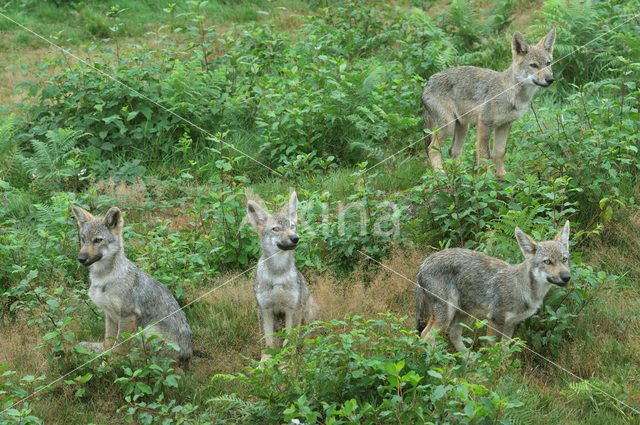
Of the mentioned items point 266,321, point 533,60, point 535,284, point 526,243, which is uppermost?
point 533,60

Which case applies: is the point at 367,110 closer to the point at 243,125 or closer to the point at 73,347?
the point at 243,125

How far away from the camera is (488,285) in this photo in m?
7.79

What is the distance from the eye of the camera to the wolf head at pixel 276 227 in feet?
25.9

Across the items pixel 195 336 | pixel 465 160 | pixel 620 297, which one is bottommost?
pixel 195 336

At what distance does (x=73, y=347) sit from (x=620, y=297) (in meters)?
5.87

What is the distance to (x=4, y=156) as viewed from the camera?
12.3m

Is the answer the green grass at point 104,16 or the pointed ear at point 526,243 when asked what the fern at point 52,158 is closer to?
the green grass at point 104,16

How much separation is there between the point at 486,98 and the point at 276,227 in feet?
13.5

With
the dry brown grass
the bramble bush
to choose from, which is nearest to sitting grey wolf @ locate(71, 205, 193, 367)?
the bramble bush

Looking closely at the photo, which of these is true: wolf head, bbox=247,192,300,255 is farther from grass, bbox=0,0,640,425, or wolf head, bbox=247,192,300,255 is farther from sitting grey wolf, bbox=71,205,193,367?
sitting grey wolf, bbox=71,205,193,367

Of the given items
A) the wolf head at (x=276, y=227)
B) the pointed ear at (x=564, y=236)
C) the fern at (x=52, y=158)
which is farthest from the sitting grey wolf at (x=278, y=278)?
the fern at (x=52, y=158)

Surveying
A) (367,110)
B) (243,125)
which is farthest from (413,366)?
(243,125)

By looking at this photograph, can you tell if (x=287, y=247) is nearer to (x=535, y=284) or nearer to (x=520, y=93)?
(x=535, y=284)

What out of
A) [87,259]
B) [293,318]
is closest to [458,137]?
[293,318]
